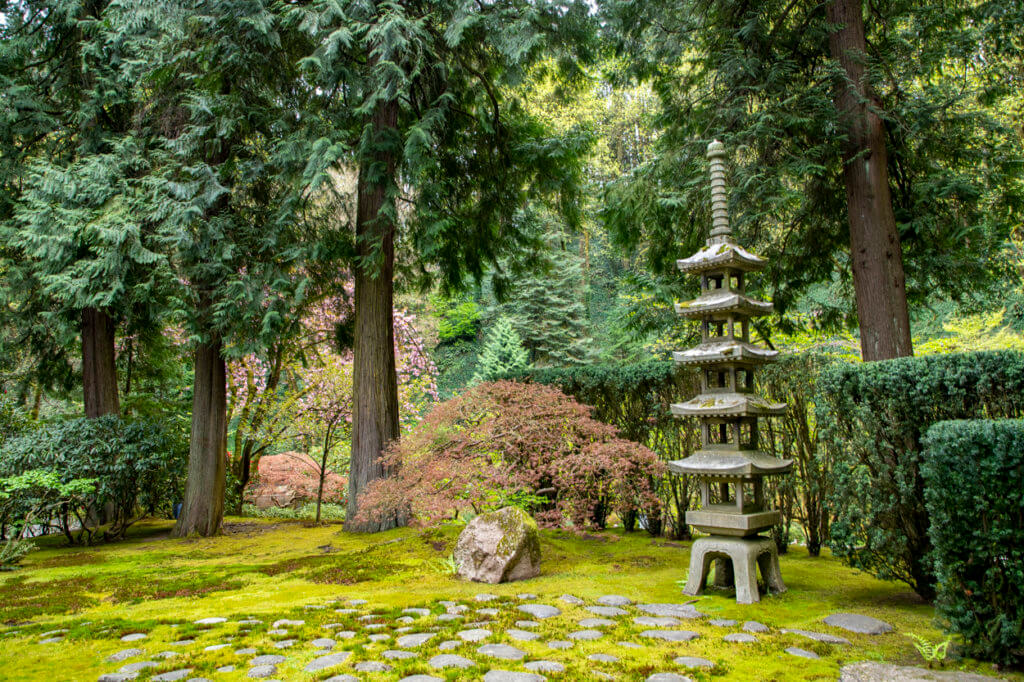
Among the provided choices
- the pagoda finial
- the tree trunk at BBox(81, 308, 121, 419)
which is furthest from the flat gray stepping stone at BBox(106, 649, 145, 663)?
the tree trunk at BBox(81, 308, 121, 419)

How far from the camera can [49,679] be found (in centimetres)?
268

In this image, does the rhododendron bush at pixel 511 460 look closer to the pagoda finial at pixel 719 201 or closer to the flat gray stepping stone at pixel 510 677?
the pagoda finial at pixel 719 201

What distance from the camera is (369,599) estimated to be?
163 inches

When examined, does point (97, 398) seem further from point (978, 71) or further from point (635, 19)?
point (978, 71)

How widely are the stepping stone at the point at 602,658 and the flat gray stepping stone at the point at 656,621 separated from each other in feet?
1.94

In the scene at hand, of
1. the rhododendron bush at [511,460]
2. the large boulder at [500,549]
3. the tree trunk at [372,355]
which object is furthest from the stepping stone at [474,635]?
the tree trunk at [372,355]

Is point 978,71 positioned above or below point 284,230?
above

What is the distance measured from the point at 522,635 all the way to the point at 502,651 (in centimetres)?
30

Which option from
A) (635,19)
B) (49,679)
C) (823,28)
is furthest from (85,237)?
(823,28)

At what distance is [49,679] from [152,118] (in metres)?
7.29

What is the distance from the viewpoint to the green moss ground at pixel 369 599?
2805mm

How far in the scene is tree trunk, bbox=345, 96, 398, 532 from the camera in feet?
23.0

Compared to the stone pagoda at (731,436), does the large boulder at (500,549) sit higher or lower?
lower

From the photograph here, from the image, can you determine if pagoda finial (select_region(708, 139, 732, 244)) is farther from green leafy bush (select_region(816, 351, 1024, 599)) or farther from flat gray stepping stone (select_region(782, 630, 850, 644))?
flat gray stepping stone (select_region(782, 630, 850, 644))
